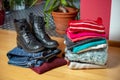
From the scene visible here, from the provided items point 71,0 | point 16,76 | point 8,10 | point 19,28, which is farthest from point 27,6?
point 16,76

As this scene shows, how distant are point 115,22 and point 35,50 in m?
0.43

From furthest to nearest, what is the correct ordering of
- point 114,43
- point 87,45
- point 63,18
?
1. point 63,18
2. point 114,43
3. point 87,45

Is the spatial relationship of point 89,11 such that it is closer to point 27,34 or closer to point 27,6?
point 27,34

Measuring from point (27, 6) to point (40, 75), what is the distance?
117 cm

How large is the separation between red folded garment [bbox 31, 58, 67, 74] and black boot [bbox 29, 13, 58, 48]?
0.06 meters

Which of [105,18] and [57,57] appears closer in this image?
[57,57]

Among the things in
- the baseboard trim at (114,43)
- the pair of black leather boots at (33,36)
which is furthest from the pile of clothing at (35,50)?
the baseboard trim at (114,43)

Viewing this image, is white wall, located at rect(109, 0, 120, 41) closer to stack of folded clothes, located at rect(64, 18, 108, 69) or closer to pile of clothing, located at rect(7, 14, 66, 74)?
stack of folded clothes, located at rect(64, 18, 108, 69)

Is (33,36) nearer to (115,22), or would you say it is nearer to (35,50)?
(35,50)

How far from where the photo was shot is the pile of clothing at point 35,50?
2.30 feet

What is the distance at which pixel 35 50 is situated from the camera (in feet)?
2.29

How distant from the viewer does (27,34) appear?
737mm

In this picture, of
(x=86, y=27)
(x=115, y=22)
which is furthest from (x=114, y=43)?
(x=86, y=27)

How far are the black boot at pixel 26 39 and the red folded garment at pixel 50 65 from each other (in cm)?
6
